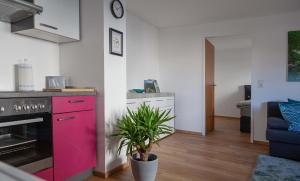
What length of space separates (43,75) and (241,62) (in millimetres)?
5340

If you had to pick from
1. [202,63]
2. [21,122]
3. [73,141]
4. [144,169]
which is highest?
[202,63]

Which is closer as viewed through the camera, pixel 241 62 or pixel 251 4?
pixel 251 4

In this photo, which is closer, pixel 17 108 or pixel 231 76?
pixel 17 108

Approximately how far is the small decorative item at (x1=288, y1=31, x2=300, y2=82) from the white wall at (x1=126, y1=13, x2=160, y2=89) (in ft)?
7.59

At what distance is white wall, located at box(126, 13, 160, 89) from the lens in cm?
343

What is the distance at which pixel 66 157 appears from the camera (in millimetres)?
1796

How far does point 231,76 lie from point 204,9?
3386 mm

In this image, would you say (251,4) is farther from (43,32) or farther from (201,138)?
(43,32)

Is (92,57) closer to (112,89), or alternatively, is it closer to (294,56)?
(112,89)

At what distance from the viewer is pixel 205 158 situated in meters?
2.66

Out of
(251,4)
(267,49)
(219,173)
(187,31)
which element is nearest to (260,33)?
(267,49)

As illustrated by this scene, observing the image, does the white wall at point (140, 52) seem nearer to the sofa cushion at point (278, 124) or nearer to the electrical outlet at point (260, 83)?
the electrical outlet at point (260, 83)

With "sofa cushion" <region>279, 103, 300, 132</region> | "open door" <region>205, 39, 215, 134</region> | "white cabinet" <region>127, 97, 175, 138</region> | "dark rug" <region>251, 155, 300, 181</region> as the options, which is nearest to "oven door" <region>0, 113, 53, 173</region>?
"white cabinet" <region>127, 97, 175, 138</region>

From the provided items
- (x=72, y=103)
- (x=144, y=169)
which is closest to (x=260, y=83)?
(x=144, y=169)
